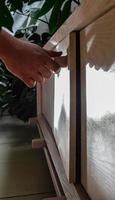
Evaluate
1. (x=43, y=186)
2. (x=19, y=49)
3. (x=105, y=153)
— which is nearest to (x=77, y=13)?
(x=19, y=49)

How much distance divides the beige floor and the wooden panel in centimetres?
34

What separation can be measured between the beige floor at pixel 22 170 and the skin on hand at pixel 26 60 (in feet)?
1.23

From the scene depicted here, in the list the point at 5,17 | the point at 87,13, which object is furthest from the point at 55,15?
the point at 87,13

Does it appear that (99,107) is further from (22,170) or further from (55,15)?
(22,170)

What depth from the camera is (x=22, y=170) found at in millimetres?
1100

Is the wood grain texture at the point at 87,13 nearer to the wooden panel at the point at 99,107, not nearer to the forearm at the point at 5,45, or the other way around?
the wooden panel at the point at 99,107

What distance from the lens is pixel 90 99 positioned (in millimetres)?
571

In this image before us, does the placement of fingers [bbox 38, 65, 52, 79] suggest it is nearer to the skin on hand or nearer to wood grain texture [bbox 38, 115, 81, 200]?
the skin on hand

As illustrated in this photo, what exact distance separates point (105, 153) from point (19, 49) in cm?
26

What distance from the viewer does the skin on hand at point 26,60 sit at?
24.3 inches

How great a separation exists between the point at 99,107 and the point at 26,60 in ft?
0.63

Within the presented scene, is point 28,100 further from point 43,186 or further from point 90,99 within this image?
point 90,99

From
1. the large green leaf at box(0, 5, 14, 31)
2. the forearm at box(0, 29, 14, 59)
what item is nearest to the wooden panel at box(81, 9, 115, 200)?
the forearm at box(0, 29, 14, 59)

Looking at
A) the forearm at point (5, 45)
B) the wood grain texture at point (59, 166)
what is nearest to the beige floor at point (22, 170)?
the wood grain texture at point (59, 166)
